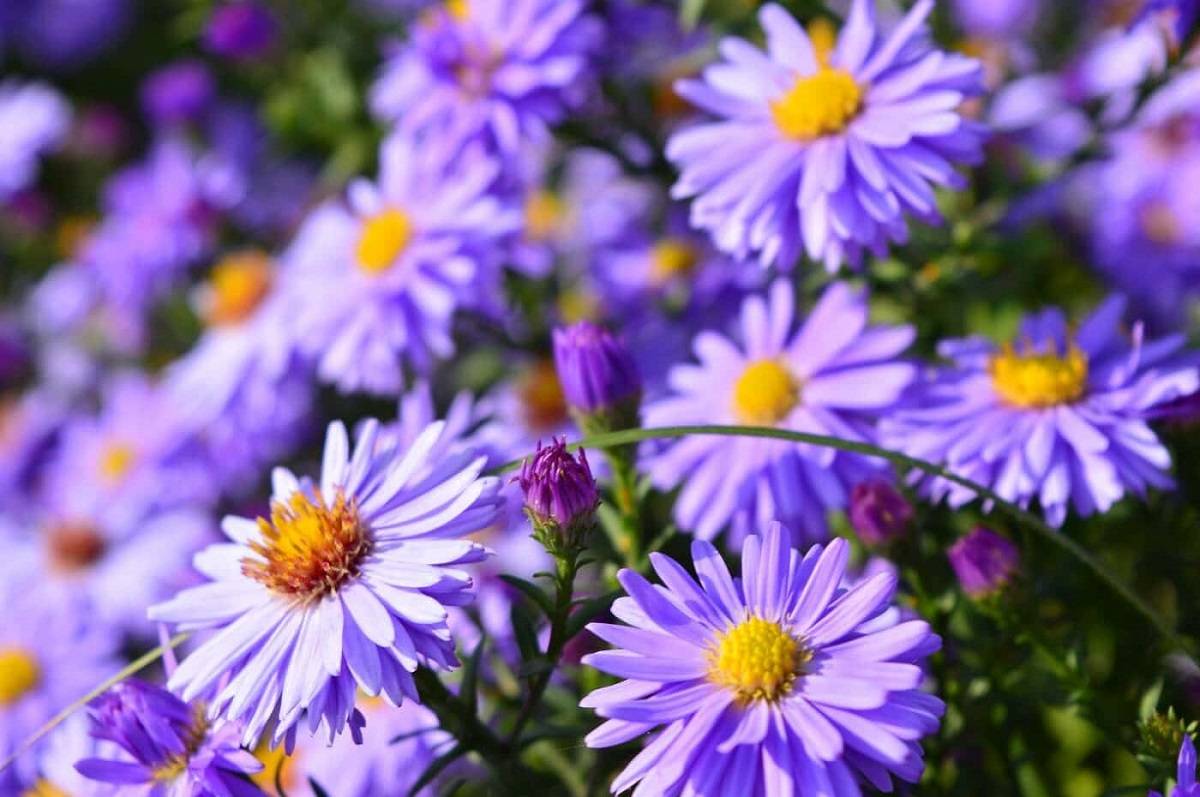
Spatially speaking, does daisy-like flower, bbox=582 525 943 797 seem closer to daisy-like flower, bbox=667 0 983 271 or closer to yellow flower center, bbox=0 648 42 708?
daisy-like flower, bbox=667 0 983 271

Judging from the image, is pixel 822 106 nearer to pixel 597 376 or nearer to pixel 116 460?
pixel 597 376

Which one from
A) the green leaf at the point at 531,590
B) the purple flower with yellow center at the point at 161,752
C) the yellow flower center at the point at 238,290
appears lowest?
the purple flower with yellow center at the point at 161,752

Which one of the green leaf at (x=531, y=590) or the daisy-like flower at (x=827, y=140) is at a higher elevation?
the daisy-like flower at (x=827, y=140)

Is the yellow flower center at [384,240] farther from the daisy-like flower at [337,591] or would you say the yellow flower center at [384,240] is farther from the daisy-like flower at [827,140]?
the daisy-like flower at [337,591]

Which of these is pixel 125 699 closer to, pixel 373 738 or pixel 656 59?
pixel 373 738

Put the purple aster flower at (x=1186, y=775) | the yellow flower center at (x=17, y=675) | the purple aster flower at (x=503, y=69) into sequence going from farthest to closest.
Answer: the yellow flower center at (x=17, y=675) → the purple aster flower at (x=503, y=69) → the purple aster flower at (x=1186, y=775)

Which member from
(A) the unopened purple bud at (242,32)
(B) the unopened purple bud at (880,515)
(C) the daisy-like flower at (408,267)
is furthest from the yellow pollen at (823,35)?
(A) the unopened purple bud at (242,32)

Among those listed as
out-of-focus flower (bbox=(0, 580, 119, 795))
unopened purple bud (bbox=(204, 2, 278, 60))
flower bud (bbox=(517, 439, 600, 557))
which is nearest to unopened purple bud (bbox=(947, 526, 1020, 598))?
flower bud (bbox=(517, 439, 600, 557))

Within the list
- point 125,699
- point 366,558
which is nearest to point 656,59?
point 366,558
